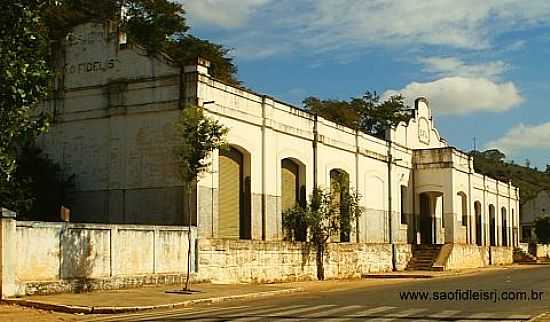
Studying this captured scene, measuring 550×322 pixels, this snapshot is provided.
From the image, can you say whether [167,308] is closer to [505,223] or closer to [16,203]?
[16,203]

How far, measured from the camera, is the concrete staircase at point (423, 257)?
154ft

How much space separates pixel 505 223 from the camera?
69.8 m

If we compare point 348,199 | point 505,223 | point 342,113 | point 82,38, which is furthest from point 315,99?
point 82,38

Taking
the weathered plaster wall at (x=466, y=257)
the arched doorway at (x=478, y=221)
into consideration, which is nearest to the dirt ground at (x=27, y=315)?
the weathered plaster wall at (x=466, y=257)

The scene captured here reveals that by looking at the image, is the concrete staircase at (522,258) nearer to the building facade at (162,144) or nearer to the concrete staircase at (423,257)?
the concrete staircase at (423,257)

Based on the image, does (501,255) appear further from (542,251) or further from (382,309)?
(382,309)

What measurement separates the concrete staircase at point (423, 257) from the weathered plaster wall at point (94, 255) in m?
21.7

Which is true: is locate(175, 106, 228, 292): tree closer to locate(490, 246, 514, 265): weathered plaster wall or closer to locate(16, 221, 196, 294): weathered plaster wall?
locate(16, 221, 196, 294): weathered plaster wall

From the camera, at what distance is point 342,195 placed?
3925 centimetres

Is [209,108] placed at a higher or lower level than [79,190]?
higher

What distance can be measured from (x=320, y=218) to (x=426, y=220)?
17627 millimetres

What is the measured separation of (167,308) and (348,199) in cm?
1818

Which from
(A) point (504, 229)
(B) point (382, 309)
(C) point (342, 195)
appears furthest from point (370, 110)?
(B) point (382, 309)

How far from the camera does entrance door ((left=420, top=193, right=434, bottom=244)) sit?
5272 cm
